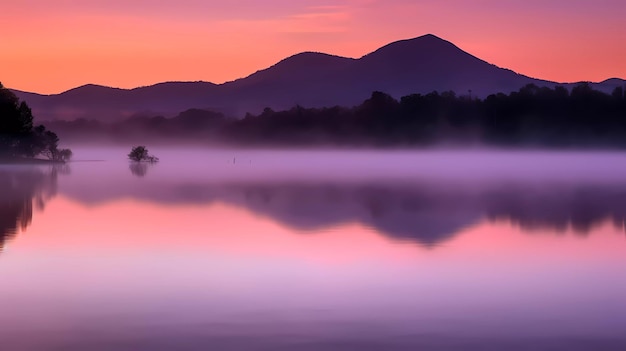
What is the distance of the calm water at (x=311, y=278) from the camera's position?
12.9m

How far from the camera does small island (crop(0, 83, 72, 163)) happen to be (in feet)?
299

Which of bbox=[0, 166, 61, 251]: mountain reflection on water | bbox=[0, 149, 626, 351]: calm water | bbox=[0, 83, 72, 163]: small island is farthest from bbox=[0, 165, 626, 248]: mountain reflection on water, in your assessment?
bbox=[0, 83, 72, 163]: small island

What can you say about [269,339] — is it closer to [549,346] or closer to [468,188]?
[549,346]

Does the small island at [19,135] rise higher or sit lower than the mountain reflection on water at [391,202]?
higher

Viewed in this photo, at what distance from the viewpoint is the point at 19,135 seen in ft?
308

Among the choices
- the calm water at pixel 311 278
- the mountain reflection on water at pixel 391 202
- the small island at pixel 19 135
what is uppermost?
the small island at pixel 19 135

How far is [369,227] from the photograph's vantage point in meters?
29.1

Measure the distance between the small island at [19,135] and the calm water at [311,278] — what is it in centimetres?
5670

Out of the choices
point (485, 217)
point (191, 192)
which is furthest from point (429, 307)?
point (191, 192)

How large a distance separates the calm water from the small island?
186 ft

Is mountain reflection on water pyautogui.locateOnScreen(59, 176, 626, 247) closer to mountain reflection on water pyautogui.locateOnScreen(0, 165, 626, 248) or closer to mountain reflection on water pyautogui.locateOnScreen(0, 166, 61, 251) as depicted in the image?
mountain reflection on water pyautogui.locateOnScreen(0, 165, 626, 248)

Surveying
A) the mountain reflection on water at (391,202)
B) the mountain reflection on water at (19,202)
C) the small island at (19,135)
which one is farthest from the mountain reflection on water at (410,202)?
the small island at (19,135)

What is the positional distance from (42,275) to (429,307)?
8011mm

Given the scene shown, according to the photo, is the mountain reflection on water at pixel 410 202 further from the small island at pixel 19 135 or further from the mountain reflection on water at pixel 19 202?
the small island at pixel 19 135
